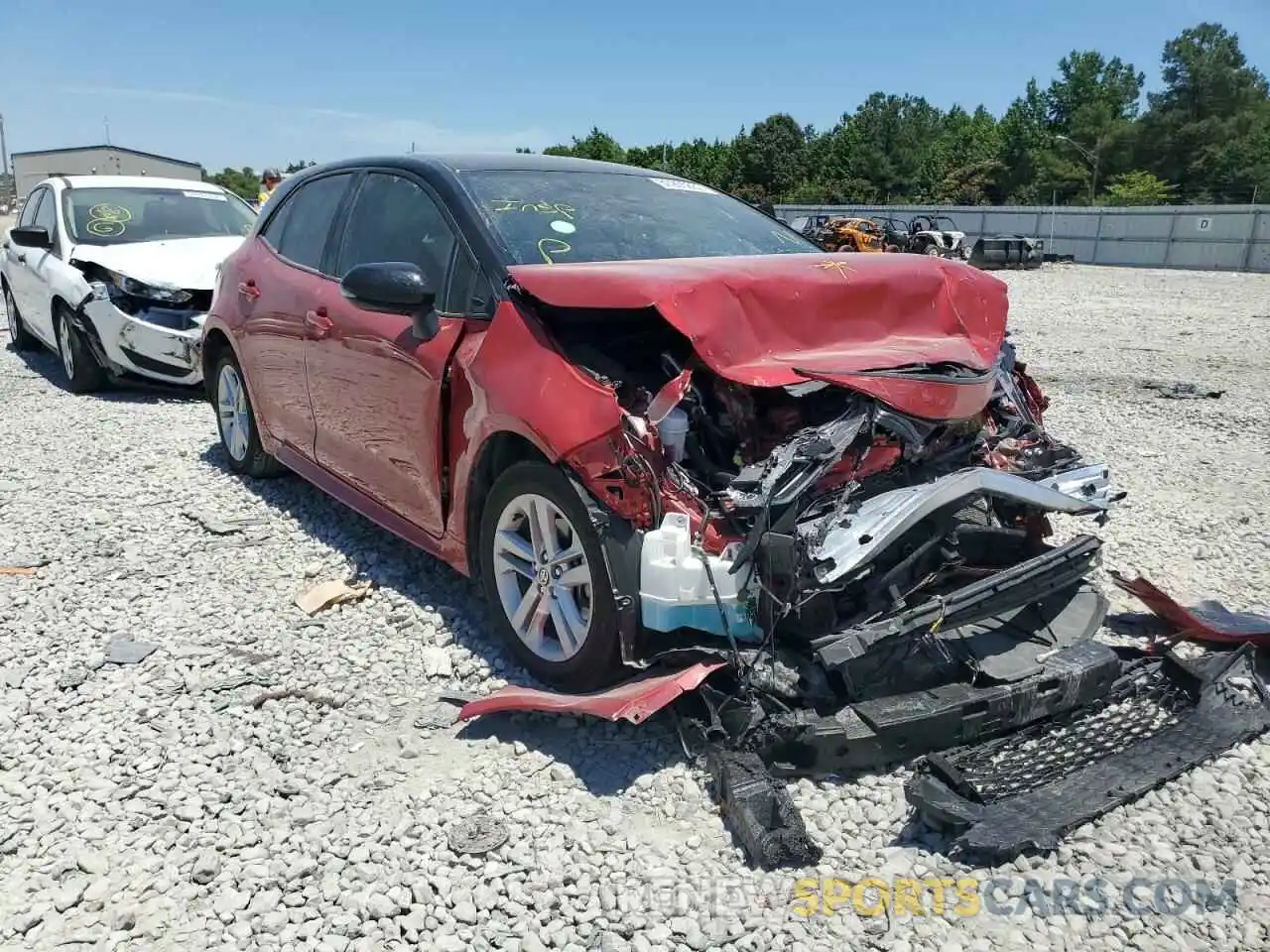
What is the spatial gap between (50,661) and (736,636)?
8.69ft

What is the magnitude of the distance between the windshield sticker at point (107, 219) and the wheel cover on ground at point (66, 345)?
34.4 inches

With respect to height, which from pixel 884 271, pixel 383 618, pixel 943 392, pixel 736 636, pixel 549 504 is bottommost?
pixel 383 618

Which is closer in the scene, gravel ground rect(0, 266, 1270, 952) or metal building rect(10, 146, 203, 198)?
gravel ground rect(0, 266, 1270, 952)

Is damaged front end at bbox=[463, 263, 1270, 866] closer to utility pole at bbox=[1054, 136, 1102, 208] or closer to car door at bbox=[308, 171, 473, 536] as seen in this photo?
car door at bbox=[308, 171, 473, 536]

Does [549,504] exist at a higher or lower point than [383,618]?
higher

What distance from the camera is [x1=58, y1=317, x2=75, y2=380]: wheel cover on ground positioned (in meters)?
8.54

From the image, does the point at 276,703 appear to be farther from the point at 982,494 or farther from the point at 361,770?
the point at 982,494

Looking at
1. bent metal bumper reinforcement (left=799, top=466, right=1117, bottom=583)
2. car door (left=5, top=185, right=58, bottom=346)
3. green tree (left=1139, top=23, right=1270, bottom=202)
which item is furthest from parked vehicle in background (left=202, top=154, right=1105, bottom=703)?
green tree (left=1139, top=23, right=1270, bottom=202)

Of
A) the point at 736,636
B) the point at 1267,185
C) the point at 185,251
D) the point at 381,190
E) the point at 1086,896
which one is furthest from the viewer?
the point at 1267,185

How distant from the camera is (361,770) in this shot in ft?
9.82

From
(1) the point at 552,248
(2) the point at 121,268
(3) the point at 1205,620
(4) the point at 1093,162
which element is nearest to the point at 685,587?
(1) the point at 552,248

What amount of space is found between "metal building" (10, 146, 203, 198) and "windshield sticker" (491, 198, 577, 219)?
30034 millimetres

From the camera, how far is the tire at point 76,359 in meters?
8.44

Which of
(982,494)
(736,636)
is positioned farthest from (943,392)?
(736,636)
